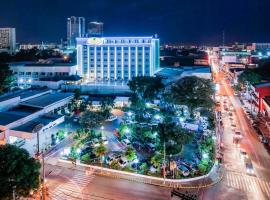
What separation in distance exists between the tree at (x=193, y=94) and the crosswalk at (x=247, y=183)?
1419 cm

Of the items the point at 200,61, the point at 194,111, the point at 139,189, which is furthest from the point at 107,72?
the point at 200,61

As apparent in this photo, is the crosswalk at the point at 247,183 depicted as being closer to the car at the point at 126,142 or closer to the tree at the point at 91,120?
the car at the point at 126,142

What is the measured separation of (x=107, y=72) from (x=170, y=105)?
1046 inches

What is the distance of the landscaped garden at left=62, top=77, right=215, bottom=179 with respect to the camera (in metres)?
25.1

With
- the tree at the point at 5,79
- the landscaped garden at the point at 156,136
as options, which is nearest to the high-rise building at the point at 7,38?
the tree at the point at 5,79

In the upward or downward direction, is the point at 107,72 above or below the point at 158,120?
above

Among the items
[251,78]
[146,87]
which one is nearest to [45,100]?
[146,87]

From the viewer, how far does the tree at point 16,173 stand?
16234mm

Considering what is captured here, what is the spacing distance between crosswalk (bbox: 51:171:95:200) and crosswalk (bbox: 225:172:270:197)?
11.0 metres

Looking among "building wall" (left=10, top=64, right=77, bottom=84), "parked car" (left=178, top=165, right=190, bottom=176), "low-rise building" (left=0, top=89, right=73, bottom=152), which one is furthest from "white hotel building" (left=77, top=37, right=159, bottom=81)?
"parked car" (left=178, top=165, right=190, bottom=176)

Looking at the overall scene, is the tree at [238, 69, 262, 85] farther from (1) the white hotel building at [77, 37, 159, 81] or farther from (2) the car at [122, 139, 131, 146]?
(2) the car at [122, 139, 131, 146]

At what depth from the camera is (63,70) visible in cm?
6209

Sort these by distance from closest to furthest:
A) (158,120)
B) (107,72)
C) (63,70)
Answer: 1. (158,120)
2. (63,70)
3. (107,72)

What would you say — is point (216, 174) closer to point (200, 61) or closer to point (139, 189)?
point (139, 189)
